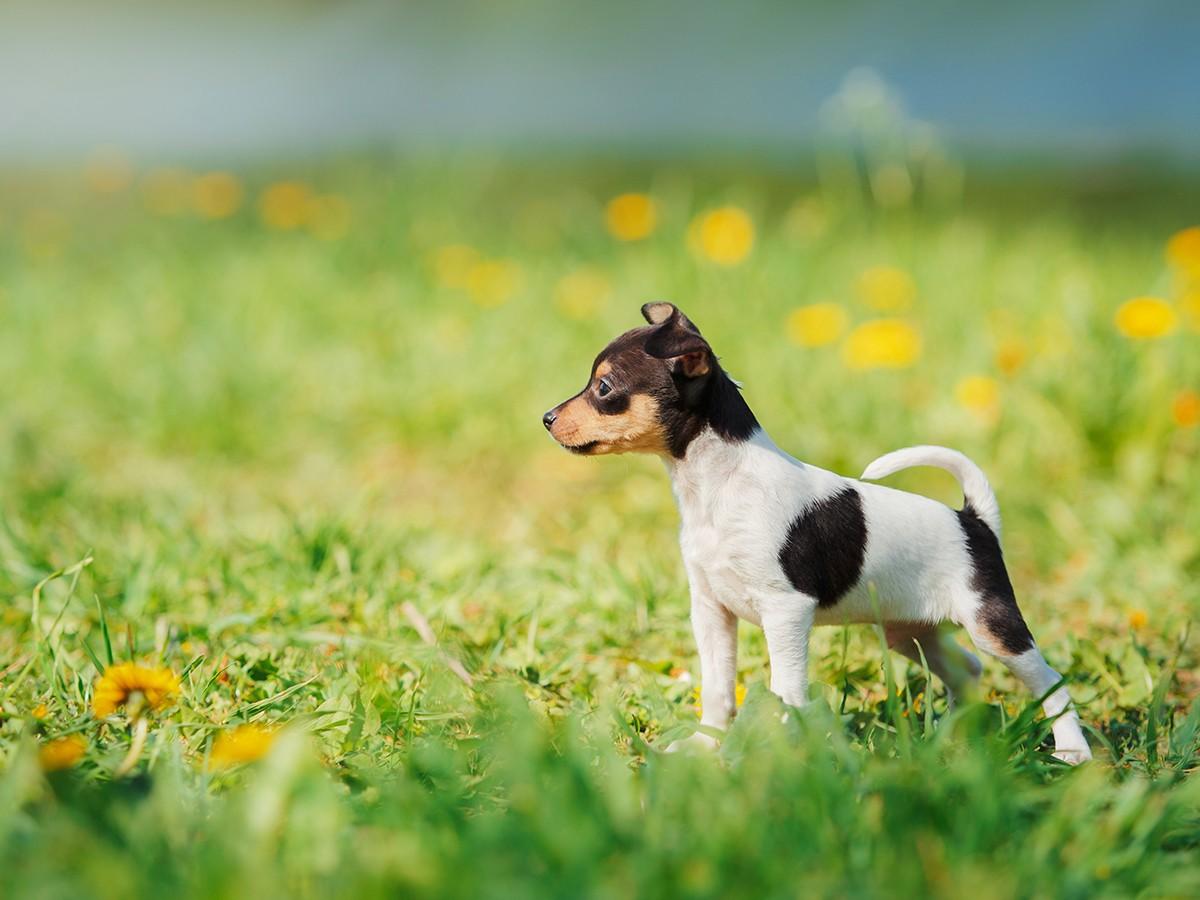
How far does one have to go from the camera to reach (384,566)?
10.8ft

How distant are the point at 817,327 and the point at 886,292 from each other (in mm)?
675

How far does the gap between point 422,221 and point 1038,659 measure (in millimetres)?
5080

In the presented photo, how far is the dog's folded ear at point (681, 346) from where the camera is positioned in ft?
7.20

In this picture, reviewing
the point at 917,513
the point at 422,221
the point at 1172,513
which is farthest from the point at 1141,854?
the point at 422,221

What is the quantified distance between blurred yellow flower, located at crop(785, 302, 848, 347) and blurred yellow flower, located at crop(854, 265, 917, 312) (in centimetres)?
33

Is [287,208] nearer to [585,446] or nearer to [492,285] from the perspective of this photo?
[492,285]

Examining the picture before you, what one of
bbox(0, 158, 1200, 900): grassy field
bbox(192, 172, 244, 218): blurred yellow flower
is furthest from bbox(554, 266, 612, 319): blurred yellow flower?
bbox(192, 172, 244, 218): blurred yellow flower

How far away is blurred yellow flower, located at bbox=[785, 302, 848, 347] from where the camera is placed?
15.5 feet

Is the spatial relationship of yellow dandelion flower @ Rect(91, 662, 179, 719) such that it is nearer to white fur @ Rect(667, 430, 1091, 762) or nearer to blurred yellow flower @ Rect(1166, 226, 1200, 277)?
white fur @ Rect(667, 430, 1091, 762)

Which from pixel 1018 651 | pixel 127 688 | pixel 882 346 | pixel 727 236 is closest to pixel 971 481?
pixel 1018 651

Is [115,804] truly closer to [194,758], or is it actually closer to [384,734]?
[194,758]

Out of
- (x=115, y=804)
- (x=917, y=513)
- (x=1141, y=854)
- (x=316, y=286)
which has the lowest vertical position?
(x=1141, y=854)

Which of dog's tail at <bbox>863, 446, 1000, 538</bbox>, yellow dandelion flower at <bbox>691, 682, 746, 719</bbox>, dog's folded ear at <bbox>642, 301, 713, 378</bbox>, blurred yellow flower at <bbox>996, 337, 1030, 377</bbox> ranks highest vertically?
dog's folded ear at <bbox>642, 301, 713, 378</bbox>

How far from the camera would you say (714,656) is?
7.99 ft
